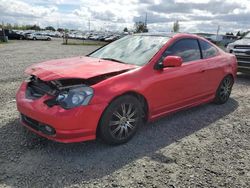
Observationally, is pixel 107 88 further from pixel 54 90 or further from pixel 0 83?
pixel 0 83

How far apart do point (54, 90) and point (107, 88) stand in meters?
0.68

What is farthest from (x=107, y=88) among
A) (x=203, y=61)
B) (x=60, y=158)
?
(x=203, y=61)

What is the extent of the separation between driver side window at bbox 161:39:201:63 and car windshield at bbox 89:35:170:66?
0.18 m

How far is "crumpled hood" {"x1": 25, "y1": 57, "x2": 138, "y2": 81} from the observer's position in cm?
354

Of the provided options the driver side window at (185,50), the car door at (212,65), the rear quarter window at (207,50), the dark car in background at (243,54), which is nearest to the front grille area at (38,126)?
the driver side window at (185,50)

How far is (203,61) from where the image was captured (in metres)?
5.15

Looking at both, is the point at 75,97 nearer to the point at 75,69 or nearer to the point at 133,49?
the point at 75,69

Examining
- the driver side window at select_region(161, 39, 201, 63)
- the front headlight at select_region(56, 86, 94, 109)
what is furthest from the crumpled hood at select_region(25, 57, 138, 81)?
the driver side window at select_region(161, 39, 201, 63)

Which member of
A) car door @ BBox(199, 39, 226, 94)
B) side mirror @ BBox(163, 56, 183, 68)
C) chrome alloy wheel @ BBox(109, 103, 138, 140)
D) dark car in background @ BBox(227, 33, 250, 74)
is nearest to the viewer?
chrome alloy wheel @ BBox(109, 103, 138, 140)

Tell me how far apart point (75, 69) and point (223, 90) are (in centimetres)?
356

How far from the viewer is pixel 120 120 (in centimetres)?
374

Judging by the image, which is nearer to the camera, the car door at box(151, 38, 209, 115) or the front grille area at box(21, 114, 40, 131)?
the front grille area at box(21, 114, 40, 131)

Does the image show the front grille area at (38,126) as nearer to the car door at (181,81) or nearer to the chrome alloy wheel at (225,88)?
the car door at (181,81)

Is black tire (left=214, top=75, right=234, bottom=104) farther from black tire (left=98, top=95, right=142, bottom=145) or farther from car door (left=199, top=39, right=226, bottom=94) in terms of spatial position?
black tire (left=98, top=95, right=142, bottom=145)
